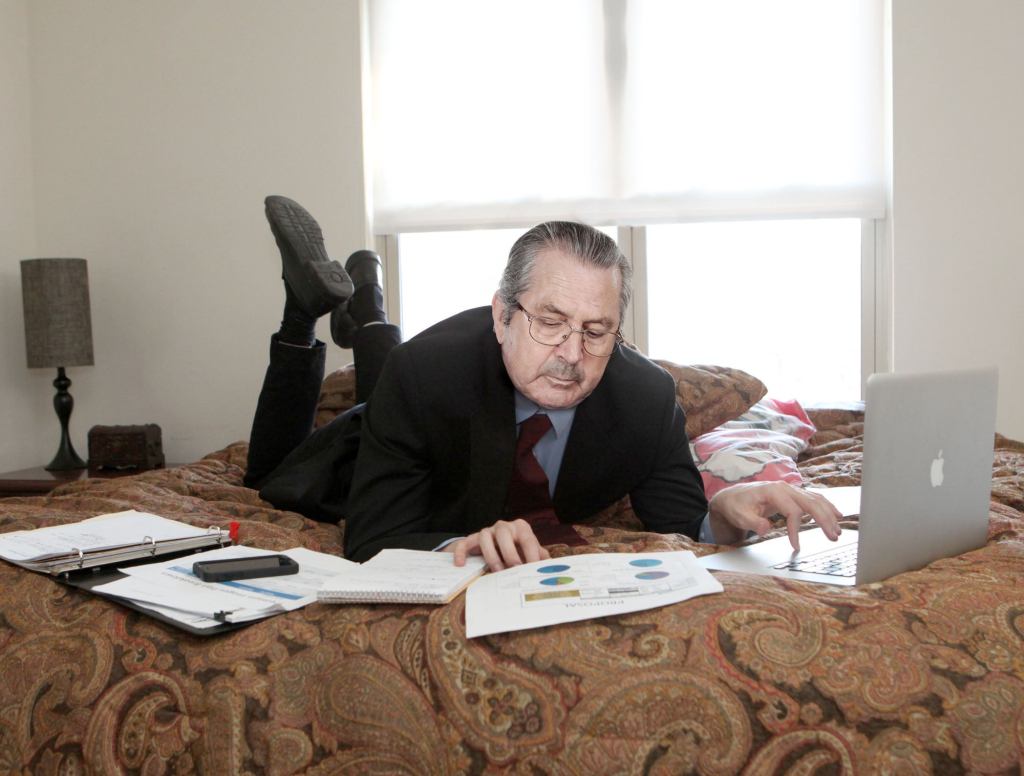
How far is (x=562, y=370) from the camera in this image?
1.41 m

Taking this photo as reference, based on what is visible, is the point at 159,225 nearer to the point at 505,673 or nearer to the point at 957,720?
the point at 505,673

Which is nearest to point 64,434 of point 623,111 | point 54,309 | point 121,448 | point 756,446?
point 121,448

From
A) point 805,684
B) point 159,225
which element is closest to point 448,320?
point 805,684

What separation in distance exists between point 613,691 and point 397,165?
10.1 feet

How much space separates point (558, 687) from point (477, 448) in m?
0.65

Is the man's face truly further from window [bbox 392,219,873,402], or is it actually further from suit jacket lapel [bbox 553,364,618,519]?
window [bbox 392,219,873,402]

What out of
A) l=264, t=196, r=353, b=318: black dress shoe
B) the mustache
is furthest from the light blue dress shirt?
l=264, t=196, r=353, b=318: black dress shoe

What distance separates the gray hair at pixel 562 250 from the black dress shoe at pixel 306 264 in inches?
30.8

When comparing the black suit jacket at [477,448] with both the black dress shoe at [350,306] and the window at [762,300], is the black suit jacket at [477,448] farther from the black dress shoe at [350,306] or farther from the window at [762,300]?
the window at [762,300]

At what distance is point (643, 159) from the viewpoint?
11.6 feet

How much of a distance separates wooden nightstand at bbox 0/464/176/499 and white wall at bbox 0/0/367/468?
48 cm

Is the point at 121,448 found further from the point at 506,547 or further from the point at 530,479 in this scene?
the point at 506,547

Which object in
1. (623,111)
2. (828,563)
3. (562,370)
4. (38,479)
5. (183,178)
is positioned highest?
(623,111)

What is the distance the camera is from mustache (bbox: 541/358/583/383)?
140 cm
